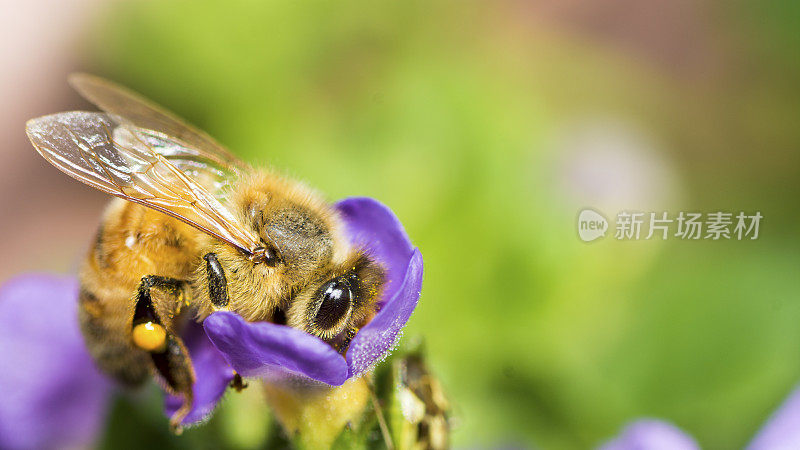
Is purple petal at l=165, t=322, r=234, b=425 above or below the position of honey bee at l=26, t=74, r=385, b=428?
below

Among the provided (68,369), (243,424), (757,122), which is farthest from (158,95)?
(757,122)

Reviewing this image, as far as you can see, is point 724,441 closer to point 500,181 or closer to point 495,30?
point 500,181

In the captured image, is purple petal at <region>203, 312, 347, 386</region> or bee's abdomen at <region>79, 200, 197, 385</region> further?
bee's abdomen at <region>79, 200, 197, 385</region>

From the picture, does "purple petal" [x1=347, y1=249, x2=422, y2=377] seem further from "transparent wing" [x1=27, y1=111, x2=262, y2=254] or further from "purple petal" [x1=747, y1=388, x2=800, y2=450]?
"purple petal" [x1=747, y1=388, x2=800, y2=450]

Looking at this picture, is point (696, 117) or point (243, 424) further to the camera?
point (696, 117)
